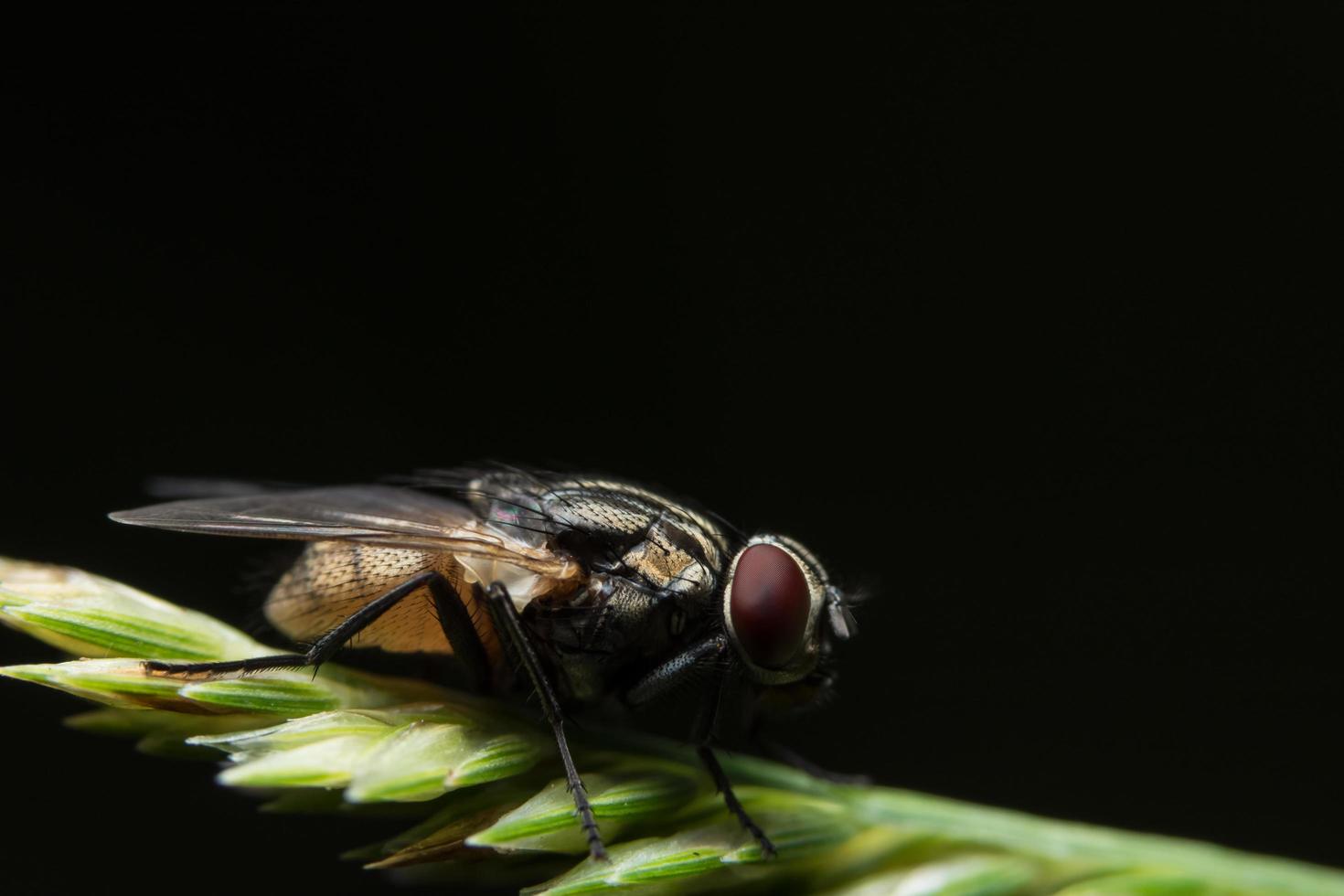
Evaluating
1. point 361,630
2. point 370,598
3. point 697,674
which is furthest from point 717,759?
point 370,598

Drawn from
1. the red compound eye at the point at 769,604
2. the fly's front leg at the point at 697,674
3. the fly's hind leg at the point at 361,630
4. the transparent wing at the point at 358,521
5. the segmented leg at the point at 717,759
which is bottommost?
the segmented leg at the point at 717,759

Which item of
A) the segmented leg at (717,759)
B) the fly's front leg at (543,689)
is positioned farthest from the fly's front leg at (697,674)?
the fly's front leg at (543,689)

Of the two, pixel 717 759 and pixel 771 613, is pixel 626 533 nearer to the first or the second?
pixel 771 613

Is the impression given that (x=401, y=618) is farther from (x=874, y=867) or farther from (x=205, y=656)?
(x=874, y=867)

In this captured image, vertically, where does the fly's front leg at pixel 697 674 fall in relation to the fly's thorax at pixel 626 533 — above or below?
below

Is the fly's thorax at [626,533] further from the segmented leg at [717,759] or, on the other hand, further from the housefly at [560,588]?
the segmented leg at [717,759]

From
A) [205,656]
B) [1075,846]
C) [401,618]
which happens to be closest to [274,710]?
[205,656]

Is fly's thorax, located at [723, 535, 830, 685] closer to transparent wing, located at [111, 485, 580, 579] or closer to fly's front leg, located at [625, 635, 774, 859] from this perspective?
fly's front leg, located at [625, 635, 774, 859]

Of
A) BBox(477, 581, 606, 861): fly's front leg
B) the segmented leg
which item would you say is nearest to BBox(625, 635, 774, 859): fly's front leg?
the segmented leg
